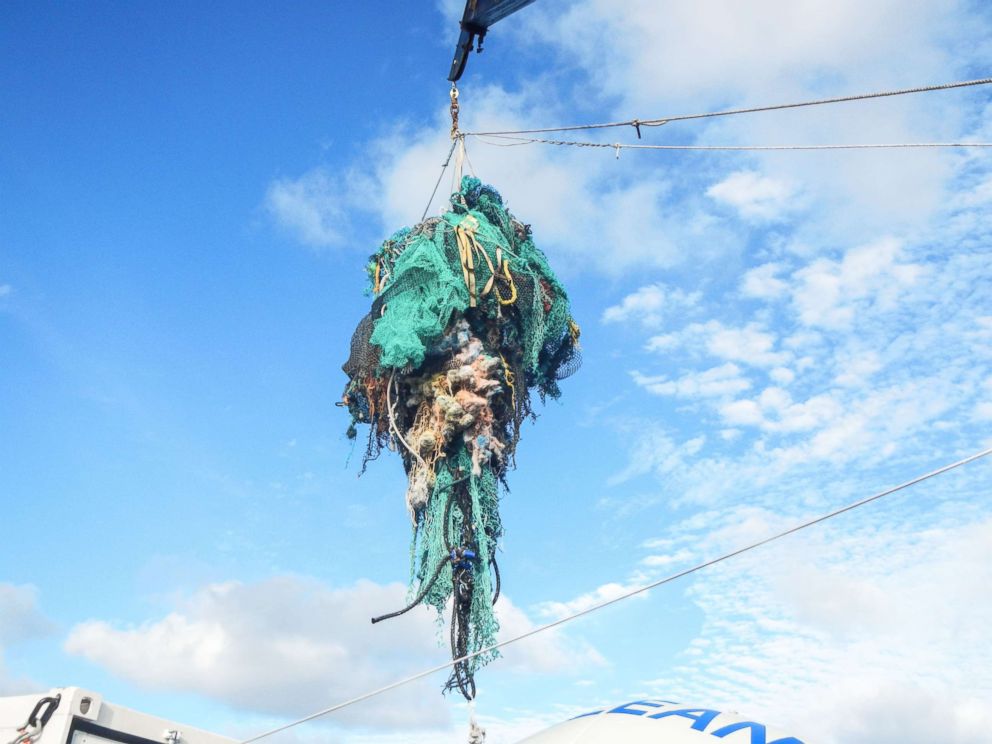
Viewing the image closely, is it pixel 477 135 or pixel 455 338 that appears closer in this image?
pixel 455 338

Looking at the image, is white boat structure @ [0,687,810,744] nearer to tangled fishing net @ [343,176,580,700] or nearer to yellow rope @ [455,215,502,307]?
tangled fishing net @ [343,176,580,700]

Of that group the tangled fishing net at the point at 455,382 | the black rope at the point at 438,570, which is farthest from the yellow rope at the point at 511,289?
the black rope at the point at 438,570

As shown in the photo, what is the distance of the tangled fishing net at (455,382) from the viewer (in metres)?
9.79

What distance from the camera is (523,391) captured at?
438 inches

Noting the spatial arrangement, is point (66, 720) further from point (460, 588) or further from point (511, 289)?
point (511, 289)

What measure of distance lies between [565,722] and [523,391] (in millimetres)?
4184

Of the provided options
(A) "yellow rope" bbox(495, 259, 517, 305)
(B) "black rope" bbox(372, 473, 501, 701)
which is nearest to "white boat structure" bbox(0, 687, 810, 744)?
(B) "black rope" bbox(372, 473, 501, 701)

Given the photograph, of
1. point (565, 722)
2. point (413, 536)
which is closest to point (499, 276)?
point (413, 536)

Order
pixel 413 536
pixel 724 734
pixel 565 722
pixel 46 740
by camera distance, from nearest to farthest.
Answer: pixel 724 734, pixel 46 740, pixel 565 722, pixel 413 536

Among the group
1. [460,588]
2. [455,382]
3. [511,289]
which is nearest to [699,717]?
[460,588]

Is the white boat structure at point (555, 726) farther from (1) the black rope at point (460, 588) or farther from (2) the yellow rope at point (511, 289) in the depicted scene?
(2) the yellow rope at point (511, 289)

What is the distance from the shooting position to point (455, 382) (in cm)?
1016

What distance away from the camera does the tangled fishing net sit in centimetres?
979

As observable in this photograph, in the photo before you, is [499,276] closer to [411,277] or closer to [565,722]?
[411,277]
